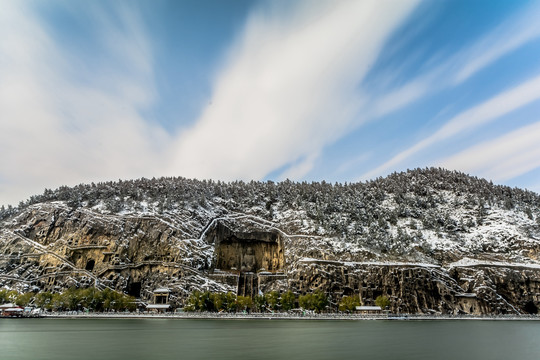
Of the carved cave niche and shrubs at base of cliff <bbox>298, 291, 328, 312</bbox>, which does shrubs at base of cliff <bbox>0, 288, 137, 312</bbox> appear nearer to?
the carved cave niche

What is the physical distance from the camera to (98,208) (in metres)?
105

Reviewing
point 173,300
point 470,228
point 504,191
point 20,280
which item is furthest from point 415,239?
point 20,280

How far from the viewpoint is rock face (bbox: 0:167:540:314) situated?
81125 mm

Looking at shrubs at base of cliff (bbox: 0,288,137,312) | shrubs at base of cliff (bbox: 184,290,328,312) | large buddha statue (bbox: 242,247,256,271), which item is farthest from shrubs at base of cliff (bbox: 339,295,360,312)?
shrubs at base of cliff (bbox: 0,288,137,312)

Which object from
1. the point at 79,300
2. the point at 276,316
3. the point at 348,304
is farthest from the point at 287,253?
the point at 79,300

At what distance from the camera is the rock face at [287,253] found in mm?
81125

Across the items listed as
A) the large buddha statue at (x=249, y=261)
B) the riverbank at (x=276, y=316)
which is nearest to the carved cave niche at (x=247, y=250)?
the large buddha statue at (x=249, y=261)

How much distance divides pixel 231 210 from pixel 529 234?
84193 millimetres

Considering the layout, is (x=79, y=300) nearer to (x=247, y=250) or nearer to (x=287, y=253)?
(x=247, y=250)

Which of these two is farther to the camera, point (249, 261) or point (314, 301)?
point (249, 261)

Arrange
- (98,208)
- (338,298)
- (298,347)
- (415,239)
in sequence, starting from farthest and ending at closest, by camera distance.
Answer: (98,208), (415,239), (338,298), (298,347)

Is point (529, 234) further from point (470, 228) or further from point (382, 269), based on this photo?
point (382, 269)

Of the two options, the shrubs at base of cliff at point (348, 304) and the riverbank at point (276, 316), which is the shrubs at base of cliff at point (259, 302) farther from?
the shrubs at base of cliff at point (348, 304)

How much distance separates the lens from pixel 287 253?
95625 millimetres
